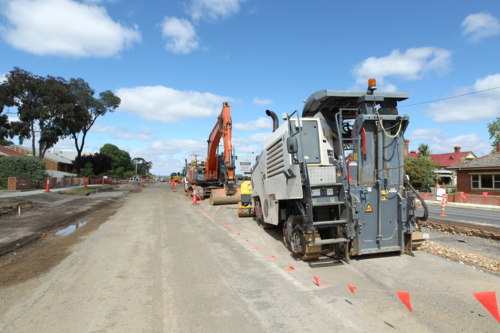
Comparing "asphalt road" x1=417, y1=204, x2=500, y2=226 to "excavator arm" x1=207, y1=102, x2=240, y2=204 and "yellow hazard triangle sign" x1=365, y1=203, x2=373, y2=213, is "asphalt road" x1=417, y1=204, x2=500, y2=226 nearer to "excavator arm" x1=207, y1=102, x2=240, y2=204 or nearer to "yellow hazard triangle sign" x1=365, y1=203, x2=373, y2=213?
"yellow hazard triangle sign" x1=365, y1=203, x2=373, y2=213

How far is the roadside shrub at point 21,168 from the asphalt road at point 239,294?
25.1 meters

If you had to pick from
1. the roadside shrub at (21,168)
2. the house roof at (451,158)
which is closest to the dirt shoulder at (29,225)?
the roadside shrub at (21,168)

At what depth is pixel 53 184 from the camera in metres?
30.0

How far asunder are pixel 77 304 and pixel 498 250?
8911mm

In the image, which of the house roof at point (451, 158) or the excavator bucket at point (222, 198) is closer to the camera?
the excavator bucket at point (222, 198)

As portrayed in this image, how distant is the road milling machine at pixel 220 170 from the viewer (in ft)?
53.9

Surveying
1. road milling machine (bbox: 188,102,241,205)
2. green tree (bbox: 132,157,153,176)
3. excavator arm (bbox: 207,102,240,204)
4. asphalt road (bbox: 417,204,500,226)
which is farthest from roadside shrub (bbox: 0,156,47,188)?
green tree (bbox: 132,157,153,176)

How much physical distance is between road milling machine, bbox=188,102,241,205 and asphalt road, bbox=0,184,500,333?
9651mm

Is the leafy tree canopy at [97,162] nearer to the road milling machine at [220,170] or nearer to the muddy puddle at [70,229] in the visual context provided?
the road milling machine at [220,170]

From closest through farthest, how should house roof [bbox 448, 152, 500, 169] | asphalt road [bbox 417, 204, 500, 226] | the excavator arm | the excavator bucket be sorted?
1. asphalt road [bbox 417, 204, 500, 226]
2. the excavator arm
3. the excavator bucket
4. house roof [bbox 448, 152, 500, 169]

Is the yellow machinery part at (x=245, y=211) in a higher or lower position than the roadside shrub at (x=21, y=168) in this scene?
lower

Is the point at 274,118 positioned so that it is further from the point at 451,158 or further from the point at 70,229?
the point at 451,158

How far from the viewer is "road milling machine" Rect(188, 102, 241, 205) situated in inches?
647

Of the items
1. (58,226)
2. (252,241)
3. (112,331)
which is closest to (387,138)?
(252,241)
